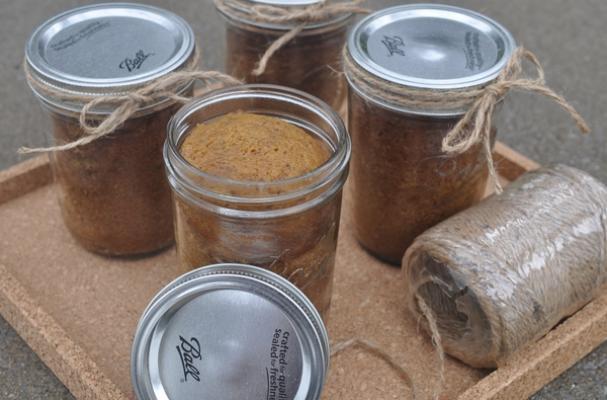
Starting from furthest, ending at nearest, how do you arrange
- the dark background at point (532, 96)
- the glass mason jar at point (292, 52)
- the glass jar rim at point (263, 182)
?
the glass mason jar at point (292, 52) → the dark background at point (532, 96) → the glass jar rim at point (263, 182)

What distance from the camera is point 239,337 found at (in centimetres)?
85

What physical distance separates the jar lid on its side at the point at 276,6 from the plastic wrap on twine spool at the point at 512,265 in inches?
14.6

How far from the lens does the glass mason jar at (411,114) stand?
3.23 feet

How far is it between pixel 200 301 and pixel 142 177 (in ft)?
0.86

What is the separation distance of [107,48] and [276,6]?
26 centimetres

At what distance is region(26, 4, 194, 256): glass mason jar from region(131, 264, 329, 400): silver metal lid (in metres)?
0.25

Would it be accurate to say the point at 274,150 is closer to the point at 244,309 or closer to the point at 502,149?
the point at 244,309

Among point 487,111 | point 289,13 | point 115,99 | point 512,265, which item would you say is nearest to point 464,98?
point 487,111

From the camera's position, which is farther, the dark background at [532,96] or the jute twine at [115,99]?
the dark background at [532,96]

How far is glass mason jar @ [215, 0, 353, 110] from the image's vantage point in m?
1.20

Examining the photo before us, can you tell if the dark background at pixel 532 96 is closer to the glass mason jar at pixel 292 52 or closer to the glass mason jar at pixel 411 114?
the glass mason jar at pixel 411 114

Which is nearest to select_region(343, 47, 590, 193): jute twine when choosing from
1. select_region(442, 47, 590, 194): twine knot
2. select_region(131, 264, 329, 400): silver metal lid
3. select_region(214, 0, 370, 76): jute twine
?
select_region(442, 47, 590, 194): twine knot

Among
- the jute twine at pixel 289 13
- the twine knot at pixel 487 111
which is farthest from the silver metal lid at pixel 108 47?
the twine knot at pixel 487 111

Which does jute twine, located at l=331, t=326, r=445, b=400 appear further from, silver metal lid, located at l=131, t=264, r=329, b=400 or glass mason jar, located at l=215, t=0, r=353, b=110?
glass mason jar, located at l=215, t=0, r=353, b=110
